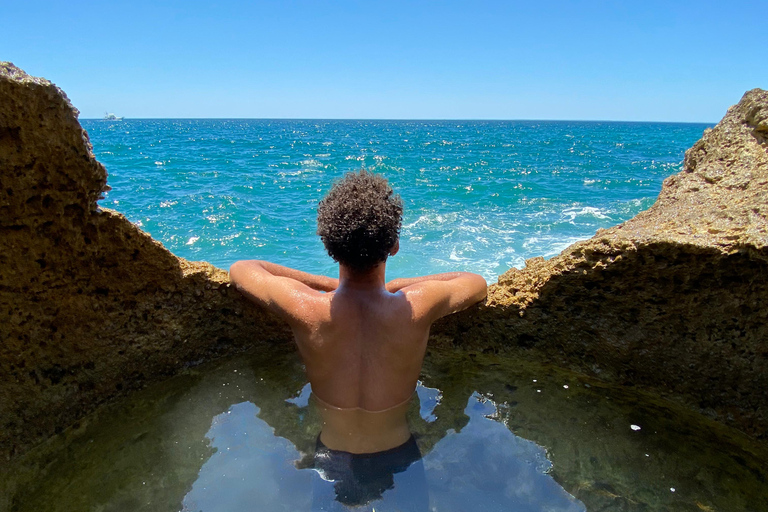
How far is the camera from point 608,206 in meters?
16.4

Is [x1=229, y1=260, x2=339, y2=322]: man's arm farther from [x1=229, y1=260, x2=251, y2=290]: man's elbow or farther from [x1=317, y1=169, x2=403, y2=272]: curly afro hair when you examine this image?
[x1=317, y1=169, x2=403, y2=272]: curly afro hair

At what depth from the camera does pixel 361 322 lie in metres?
2.21

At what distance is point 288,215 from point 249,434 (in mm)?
12923

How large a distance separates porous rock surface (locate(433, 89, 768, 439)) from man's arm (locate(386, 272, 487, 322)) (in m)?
0.28

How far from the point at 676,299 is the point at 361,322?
1.70m

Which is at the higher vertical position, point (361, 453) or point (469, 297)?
point (469, 297)

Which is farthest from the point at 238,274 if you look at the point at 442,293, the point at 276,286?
the point at 442,293

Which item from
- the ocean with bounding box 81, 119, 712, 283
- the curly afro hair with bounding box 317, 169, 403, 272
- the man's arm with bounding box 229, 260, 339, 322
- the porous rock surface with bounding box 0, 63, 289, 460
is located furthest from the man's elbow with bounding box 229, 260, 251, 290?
the ocean with bounding box 81, 119, 712, 283

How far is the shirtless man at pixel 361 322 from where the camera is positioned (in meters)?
2.15

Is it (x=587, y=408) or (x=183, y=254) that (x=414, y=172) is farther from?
(x=587, y=408)

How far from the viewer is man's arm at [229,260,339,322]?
2355 mm

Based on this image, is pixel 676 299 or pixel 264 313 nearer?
pixel 676 299

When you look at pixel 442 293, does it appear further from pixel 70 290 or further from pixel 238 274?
pixel 70 290

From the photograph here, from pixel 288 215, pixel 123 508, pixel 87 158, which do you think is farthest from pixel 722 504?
pixel 288 215
